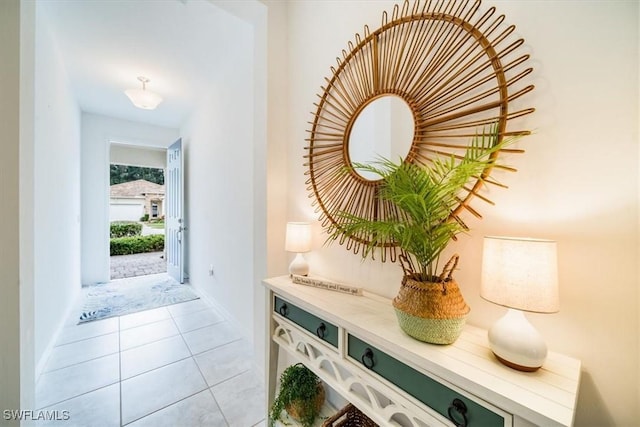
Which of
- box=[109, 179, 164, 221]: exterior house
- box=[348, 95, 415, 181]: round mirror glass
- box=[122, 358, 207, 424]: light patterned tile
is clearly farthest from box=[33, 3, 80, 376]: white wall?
box=[109, 179, 164, 221]: exterior house

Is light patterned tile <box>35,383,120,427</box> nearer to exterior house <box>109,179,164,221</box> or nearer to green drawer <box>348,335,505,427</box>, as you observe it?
Answer: green drawer <box>348,335,505,427</box>

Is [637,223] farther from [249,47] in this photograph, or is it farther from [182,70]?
[182,70]

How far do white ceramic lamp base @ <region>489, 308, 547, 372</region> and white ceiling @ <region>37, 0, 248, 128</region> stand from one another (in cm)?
251

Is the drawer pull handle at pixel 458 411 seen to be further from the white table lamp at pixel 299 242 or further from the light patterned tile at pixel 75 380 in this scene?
the light patterned tile at pixel 75 380

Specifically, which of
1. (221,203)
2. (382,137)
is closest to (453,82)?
(382,137)

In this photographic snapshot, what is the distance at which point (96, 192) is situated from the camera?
3.99 meters

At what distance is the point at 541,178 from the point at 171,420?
221 cm

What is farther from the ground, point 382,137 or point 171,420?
point 382,137

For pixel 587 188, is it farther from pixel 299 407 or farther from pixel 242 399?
pixel 242 399

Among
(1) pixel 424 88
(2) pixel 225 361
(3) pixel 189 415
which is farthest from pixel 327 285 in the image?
(2) pixel 225 361

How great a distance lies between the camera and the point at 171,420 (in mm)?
1477

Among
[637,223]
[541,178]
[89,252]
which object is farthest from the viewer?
[89,252]

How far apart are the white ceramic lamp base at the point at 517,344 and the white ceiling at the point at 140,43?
2514mm

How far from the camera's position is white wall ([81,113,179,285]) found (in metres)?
3.93
